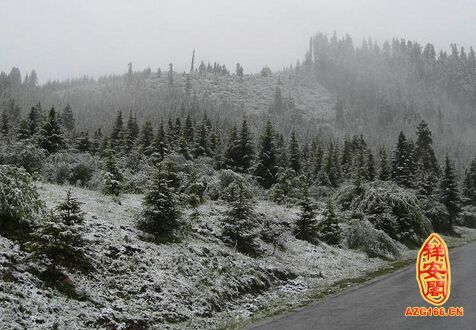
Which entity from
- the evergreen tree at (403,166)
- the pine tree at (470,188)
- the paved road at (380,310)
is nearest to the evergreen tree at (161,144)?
the evergreen tree at (403,166)

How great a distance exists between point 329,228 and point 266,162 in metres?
16.7

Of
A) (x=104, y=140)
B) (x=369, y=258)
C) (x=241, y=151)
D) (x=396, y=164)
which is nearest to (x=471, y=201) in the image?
(x=396, y=164)

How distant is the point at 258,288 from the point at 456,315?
269 inches

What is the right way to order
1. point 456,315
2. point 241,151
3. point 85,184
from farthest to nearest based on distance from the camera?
point 241,151 → point 85,184 → point 456,315

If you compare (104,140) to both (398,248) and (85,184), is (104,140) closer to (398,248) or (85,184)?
(85,184)

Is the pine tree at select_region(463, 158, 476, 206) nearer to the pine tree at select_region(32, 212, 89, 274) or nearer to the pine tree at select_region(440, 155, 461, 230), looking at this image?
the pine tree at select_region(440, 155, 461, 230)

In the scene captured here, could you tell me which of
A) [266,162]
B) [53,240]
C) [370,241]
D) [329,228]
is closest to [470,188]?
[266,162]

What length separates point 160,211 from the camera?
15.5 m

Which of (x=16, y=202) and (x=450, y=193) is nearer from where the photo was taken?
(x=16, y=202)

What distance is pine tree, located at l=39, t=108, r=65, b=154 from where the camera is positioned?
3384 cm

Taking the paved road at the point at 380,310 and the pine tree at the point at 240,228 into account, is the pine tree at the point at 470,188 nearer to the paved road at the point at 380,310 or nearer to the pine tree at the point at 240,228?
the paved road at the point at 380,310

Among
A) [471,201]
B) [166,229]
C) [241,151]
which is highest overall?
[241,151]

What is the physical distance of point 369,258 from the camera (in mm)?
24156

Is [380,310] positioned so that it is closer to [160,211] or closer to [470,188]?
[160,211]
